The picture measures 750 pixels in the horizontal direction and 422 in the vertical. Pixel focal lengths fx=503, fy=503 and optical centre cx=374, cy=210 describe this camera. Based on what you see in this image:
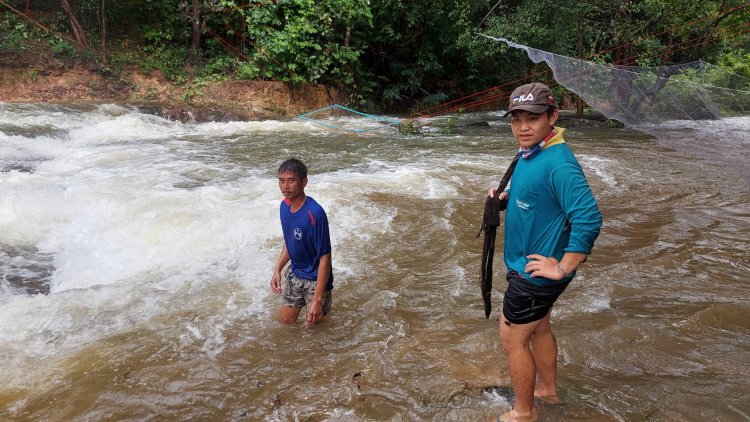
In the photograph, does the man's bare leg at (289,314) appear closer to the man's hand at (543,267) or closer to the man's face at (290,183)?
the man's face at (290,183)

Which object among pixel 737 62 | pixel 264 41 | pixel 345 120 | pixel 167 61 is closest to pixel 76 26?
pixel 167 61

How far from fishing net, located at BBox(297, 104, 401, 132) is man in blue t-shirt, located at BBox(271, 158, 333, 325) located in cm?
1094

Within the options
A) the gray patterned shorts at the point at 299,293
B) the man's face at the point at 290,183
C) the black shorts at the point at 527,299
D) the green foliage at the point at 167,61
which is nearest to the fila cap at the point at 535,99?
the black shorts at the point at 527,299

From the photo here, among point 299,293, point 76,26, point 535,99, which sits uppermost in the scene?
point 76,26

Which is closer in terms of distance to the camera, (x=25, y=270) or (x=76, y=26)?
(x=25, y=270)

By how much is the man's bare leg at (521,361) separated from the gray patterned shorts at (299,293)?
1575 millimetres

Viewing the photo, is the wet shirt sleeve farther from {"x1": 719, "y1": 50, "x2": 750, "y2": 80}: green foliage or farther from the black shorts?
{"x1": 719, "y1": 50, "x2": 750, "y2": 80}: green foliage

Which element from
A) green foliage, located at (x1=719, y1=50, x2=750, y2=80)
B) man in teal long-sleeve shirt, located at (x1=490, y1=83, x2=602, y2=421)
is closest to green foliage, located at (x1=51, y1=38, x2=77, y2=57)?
man in teal long-sleeve shirt, located at (x1=490, y1=83, x2=602, y2=421)

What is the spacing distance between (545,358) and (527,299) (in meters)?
0.54

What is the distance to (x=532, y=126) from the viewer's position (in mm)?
2236

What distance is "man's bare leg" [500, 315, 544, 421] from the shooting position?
2424 millimetres

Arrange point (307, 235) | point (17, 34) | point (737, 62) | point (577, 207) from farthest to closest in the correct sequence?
1. point (737, 62)
2. point (17, 34)
3. point (307, 235)
4. point (577, 207)

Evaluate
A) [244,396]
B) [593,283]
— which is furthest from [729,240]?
[244,396]

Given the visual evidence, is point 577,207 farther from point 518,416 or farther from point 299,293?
point 299,293
